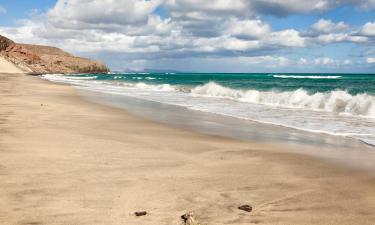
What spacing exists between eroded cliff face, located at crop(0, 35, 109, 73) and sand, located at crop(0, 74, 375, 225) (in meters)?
104

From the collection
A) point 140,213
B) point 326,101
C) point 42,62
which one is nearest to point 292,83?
point 326,101

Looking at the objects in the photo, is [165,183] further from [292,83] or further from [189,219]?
[292,83]

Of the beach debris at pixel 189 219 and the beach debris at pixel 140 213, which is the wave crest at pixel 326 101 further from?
the beach debris at pixel 140 213

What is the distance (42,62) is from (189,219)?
144 metres

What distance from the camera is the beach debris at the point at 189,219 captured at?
414 centimetres

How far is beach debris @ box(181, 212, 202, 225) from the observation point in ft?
13.6

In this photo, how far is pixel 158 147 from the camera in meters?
8.47

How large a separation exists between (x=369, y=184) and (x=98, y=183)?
3977 mm

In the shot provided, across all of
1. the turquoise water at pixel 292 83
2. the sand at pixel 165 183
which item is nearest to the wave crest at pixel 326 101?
the turquoise water at pixel 292 83

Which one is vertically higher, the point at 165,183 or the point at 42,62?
the point at 42,62

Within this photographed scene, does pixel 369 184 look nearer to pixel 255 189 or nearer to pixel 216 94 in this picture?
pixel 255 189

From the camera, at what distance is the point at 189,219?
4215 mm

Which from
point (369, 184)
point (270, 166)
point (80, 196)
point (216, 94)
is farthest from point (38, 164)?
point (216, 94)

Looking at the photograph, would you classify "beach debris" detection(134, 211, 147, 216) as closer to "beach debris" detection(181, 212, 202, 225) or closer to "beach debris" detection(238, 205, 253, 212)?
"beach debris" detection(181, 212, 202, 225)
